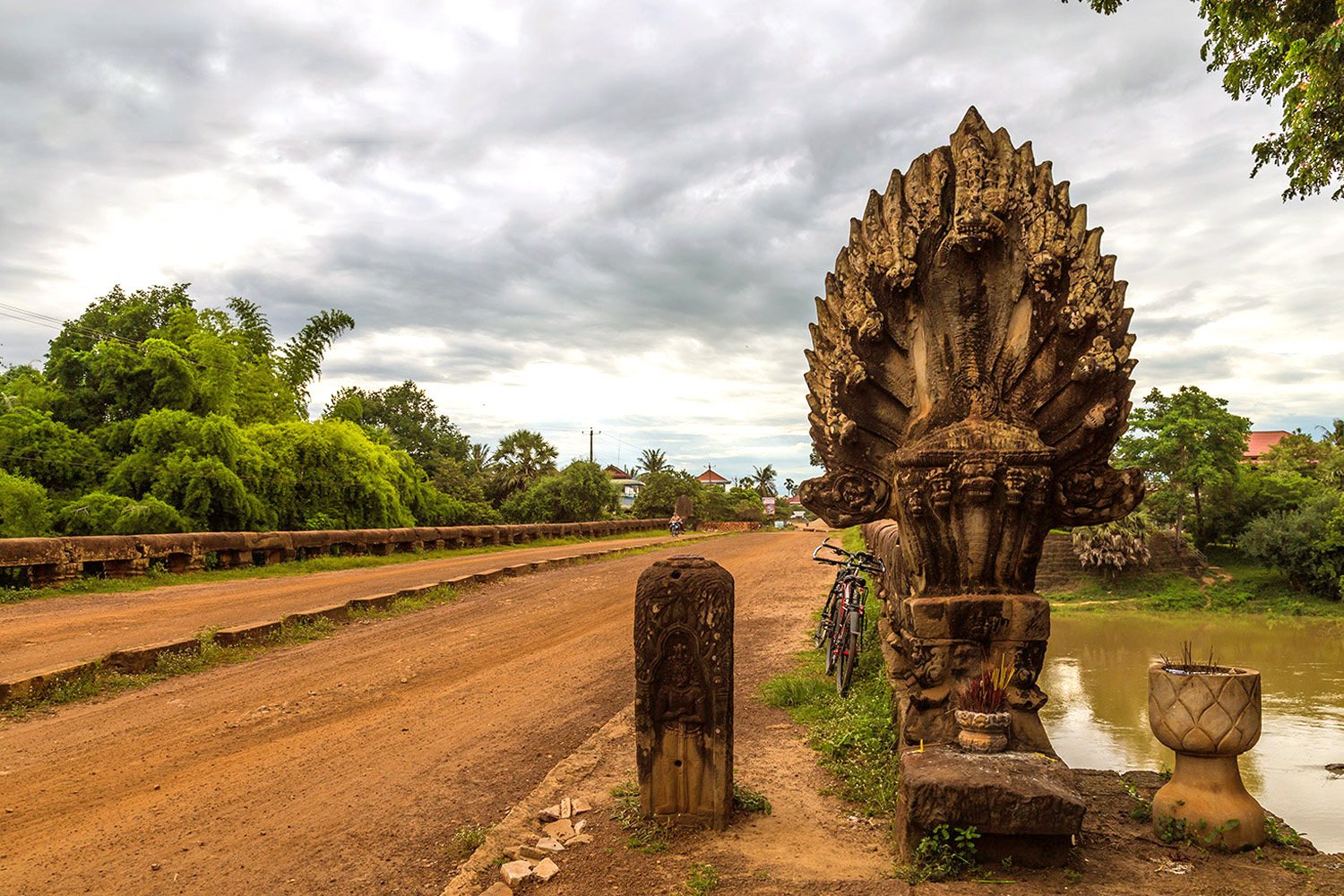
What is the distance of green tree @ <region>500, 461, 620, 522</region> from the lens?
40.6 m

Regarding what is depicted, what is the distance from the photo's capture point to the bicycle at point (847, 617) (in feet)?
23.3

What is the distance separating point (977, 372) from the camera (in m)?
4.86

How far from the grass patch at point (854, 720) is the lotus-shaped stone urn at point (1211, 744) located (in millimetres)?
1448

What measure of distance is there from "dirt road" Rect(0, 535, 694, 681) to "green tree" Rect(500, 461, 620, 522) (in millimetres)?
24206

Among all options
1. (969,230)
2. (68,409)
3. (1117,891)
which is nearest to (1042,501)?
(969,230)

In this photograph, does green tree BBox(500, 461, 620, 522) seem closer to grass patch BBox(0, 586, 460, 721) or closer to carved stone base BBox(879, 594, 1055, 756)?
grass patch BBox(0, 586, 460, 721)

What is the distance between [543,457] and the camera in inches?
2259

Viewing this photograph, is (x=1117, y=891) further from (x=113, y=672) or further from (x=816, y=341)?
(x=113, y=672)

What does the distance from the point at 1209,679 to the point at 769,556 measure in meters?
19.7

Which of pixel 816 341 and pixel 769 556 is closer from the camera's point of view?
pixel 816 341

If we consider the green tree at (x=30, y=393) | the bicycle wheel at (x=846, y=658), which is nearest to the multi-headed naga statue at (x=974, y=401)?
the bicycle wheel at (x=846, y=658)

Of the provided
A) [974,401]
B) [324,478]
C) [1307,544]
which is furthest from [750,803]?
[1307,544]

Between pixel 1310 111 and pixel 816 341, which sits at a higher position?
pixel 1310 111

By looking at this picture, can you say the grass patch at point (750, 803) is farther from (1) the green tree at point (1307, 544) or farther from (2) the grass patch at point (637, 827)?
(1) the green tree at point (1307, 544)
